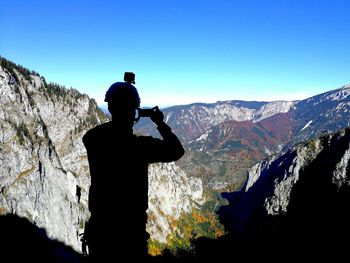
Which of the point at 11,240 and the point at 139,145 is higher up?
the point at 139,145

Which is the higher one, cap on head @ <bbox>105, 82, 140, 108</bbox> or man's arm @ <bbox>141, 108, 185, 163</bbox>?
cap on head @ <bbox>105, 82, 140, 108</bbox>

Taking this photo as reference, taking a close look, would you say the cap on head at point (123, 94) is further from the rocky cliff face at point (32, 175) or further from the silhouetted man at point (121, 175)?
the rocky cliff face at point (32, 175)

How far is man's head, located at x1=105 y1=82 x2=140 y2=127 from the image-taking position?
7996 mm

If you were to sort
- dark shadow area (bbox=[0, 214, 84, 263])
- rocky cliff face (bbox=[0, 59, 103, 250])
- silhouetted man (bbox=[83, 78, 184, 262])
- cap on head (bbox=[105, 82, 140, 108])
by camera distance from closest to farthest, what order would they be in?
silhouetted man (bbox=[83, 78, 184, 262]) → cap on head (bbox=[105, 82, 140, 108]) → dark shadow area (bbox=[0, 214, 84, 263]) → rocky cliff face (bbox=[0, 59, 103, 250])

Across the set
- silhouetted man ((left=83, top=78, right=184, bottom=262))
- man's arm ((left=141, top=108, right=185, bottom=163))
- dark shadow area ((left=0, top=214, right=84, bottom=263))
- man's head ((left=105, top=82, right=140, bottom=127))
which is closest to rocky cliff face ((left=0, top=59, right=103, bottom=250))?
dark shadow area ((left=0, top=214, right=84, bottom=263))

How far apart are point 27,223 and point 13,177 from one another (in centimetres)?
1897

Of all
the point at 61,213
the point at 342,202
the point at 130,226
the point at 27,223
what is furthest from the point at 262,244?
the point at 130,226

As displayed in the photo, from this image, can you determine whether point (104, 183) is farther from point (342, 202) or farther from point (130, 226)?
point (342, 202)

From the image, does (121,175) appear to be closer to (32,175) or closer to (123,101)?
(123,101)

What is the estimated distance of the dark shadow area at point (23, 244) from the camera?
108250 mm

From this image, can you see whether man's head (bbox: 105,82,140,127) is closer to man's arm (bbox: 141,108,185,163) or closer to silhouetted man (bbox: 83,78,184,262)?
silhouetted man (bbox: 83,78,184,262)

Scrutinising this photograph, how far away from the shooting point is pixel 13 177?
14288cm

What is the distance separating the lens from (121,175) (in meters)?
7.92

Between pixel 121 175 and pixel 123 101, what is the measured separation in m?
1.53
